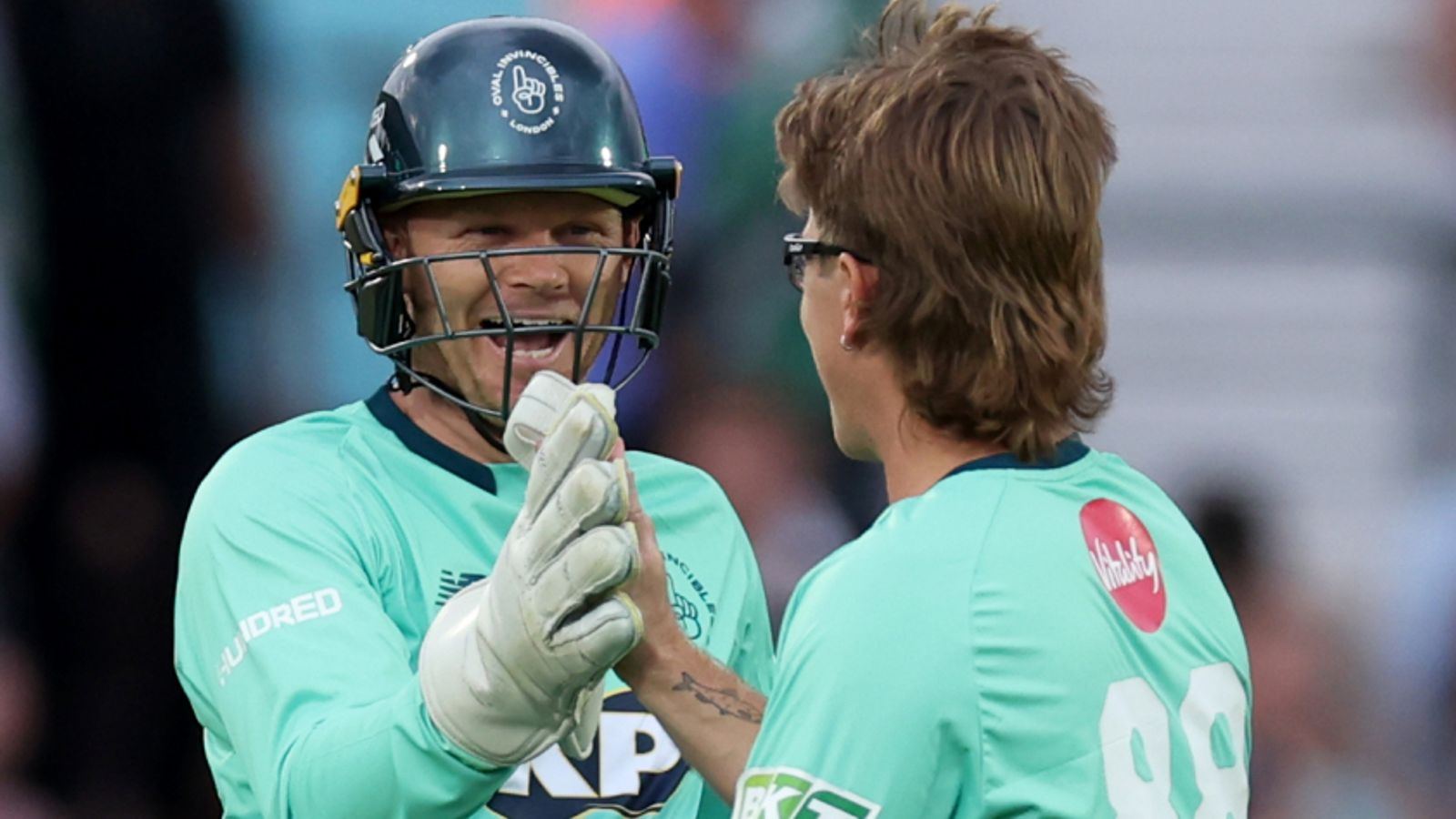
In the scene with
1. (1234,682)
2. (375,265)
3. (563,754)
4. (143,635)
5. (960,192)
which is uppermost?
(960,192)

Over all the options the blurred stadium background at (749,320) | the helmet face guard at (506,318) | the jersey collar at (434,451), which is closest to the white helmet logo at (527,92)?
the helmet face guard at (506,318)

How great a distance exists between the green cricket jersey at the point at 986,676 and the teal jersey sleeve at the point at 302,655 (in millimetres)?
394

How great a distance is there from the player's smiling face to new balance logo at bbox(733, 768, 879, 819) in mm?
895

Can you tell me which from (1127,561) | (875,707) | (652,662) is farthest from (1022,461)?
(652,662)

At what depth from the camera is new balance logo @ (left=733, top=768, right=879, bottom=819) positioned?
2.01 m

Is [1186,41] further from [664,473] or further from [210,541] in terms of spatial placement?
[210,541]

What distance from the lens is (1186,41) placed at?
22.7 ft

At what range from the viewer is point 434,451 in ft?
9.15

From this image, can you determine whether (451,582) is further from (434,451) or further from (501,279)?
(501,279)

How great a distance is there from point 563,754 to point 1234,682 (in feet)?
2.75

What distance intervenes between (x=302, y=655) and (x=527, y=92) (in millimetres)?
872

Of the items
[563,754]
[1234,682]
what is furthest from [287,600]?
[1234,682]

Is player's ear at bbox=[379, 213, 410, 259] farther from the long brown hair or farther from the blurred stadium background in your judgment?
the blurred stadium background

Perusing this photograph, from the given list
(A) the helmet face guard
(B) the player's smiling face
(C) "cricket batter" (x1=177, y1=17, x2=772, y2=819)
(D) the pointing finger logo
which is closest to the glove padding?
(C) "cricket batter" (x1=177, y1=17, x2=772, y2=819)
